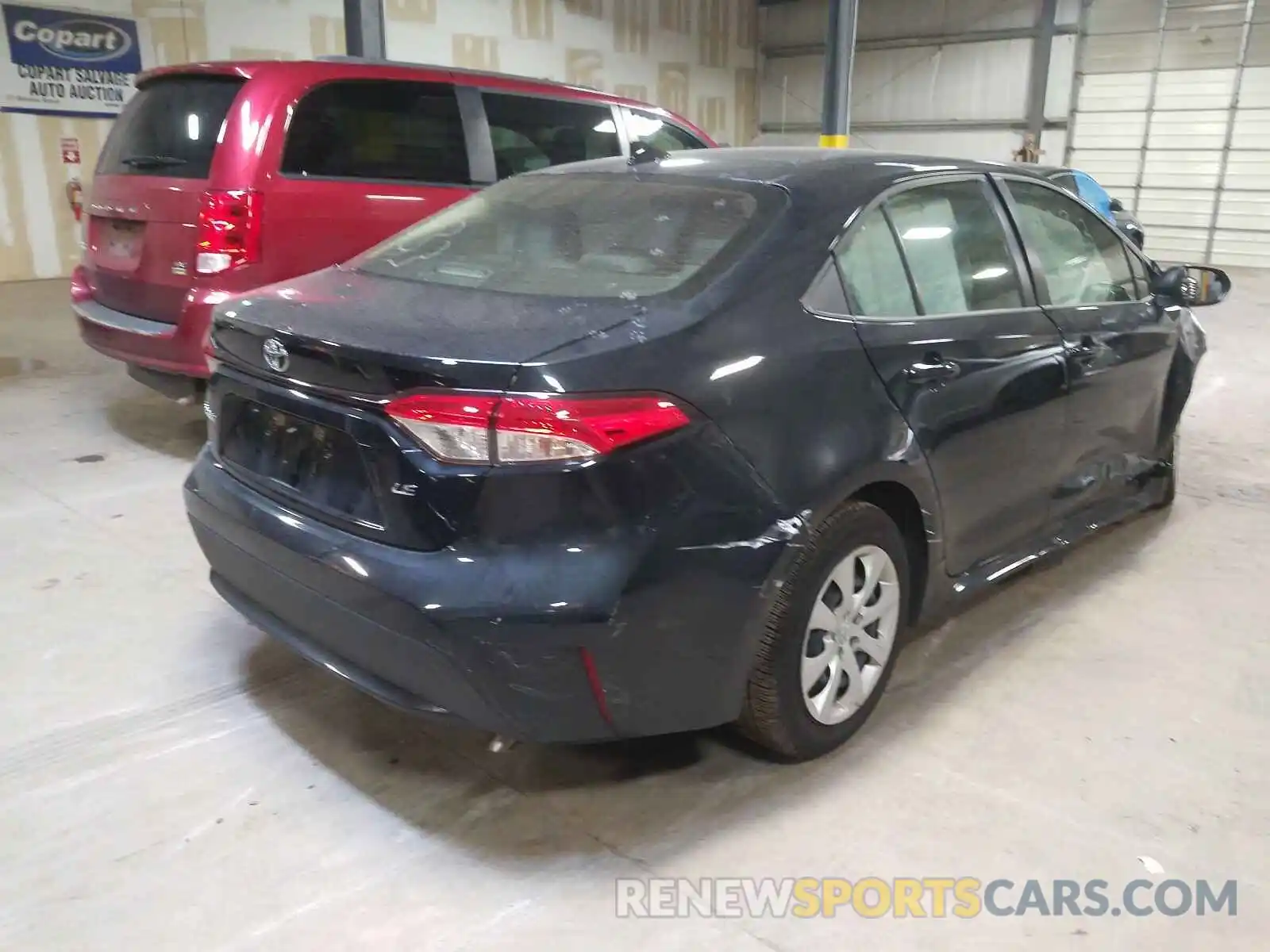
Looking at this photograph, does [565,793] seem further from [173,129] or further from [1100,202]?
[1100,202]

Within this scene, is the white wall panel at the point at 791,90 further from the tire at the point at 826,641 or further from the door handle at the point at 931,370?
the tire at the point at 826,641

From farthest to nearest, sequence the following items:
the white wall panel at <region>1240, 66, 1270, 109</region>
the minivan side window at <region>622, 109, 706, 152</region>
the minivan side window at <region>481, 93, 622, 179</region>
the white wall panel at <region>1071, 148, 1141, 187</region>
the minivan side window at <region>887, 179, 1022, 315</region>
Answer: the white wall panel at <region>1071, 148, 1141, 187</region> < the white wall panel at <region>1240, 66, 1270, 109</region> < the minivan side window at <region>622, 109, 706, 152</region> < the minivan side window at <region>481, 93, 622, 179</region> < the minivan side window at <region>887, 179, 1022, 315</region>

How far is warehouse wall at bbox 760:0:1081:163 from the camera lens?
1630 centimetres

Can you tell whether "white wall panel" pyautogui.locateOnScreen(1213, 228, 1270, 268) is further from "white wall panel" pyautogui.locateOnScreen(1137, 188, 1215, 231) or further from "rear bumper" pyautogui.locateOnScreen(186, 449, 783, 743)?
"rear bumper" pyautogui.locateOnScreen(186, 449, 783, 743)

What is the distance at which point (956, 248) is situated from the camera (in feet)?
8.69

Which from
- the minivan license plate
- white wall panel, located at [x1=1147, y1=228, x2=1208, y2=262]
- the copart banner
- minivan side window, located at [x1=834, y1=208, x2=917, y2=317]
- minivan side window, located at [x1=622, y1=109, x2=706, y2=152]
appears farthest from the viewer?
white wall panel, located at [x1=1147, y1=228, x2=1208, y2=262]

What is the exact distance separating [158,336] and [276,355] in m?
2.40

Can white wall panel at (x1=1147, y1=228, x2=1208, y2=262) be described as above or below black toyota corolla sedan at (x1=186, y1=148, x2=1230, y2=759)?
below

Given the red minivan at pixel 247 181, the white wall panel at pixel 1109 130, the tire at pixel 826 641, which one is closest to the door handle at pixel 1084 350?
the tire at pixel 826 641

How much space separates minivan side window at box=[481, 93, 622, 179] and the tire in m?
3.28

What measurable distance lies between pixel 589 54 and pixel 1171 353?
13426mm

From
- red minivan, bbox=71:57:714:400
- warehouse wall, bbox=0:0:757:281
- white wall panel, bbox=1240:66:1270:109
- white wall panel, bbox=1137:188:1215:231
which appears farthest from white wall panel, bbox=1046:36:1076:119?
red minivan, bbox=71:57:714:400

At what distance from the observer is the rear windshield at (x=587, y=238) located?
2174mm

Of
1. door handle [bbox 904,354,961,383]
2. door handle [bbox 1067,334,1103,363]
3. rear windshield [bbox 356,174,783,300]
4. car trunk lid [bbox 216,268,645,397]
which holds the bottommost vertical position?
door handle [bbox 1067,334,1103,363]
